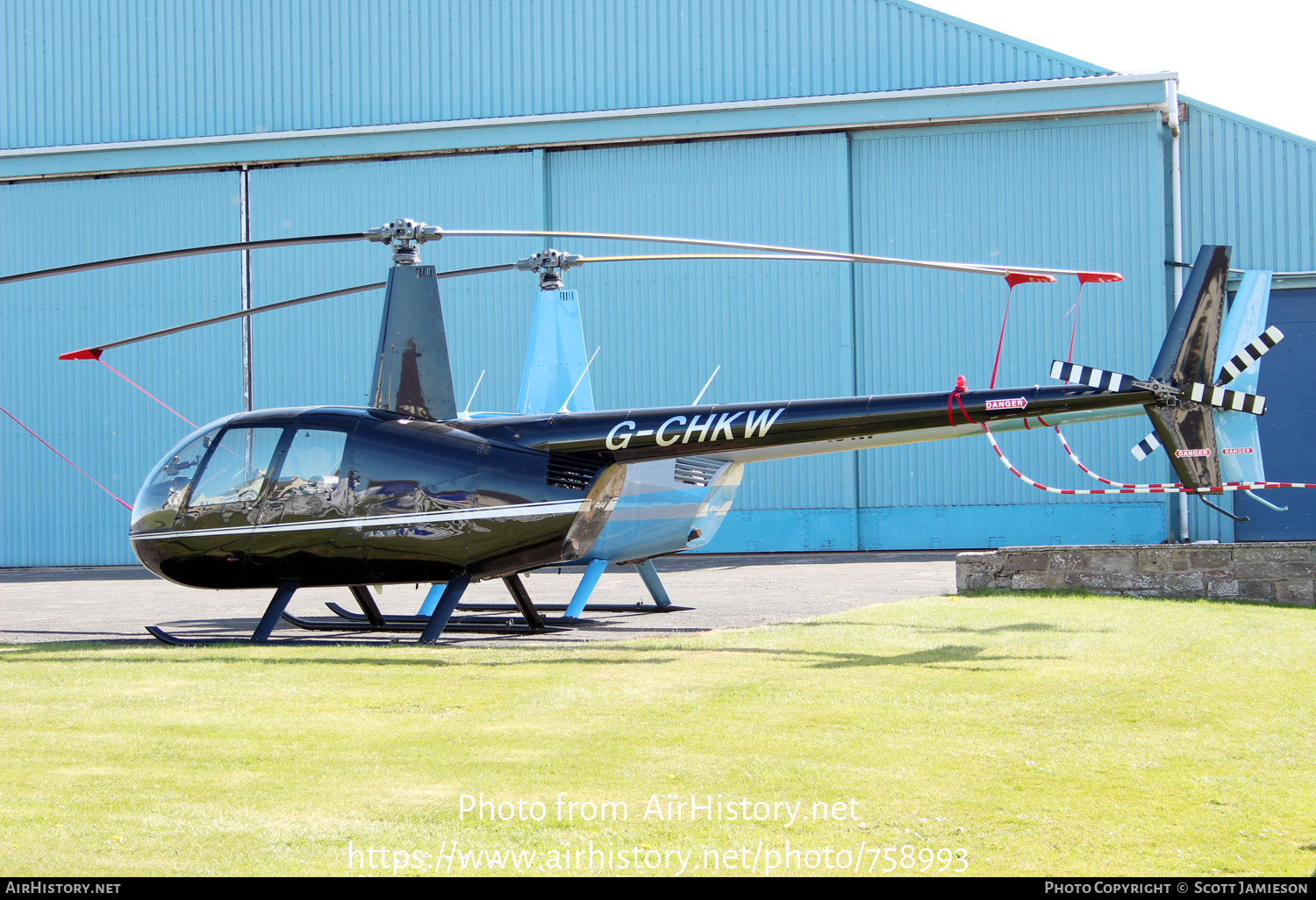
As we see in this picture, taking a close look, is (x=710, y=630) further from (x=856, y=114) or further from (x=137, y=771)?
(x=856, y=114)

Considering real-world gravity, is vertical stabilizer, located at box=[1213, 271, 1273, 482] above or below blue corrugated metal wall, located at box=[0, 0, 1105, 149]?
below

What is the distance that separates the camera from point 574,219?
2217cm

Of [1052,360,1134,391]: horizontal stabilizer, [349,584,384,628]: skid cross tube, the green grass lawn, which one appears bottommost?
[349,584,384,628]: skid cross tube

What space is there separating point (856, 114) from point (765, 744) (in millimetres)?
17592

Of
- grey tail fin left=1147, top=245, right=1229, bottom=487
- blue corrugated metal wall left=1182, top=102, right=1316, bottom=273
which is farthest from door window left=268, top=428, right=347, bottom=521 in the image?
blue corrugated metal wall left=1182, top=102, right=1316, bottom=273

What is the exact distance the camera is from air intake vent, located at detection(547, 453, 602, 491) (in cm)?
939

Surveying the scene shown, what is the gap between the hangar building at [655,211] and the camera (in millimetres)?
20609

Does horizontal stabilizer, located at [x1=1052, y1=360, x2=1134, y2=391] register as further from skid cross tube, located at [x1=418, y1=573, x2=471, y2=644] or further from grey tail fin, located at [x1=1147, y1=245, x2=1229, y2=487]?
skid cross tube, located at [x1=418, y1=573, x2=471, y2=644]

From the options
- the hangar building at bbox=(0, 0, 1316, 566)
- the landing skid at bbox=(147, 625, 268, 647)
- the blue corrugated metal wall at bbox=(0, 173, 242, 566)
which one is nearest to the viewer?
the landing skid at bbox=(147, 625, 268, 647)

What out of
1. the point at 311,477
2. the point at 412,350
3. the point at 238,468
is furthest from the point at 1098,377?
the point at 238,468

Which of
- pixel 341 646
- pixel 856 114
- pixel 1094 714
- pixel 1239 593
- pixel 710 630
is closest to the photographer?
pixel 1094 714

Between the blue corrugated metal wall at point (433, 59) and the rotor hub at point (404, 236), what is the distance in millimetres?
13565

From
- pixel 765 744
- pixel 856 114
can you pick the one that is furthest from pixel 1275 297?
pixel 765 744

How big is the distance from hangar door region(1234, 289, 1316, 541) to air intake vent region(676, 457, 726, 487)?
45.8 ft
